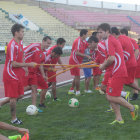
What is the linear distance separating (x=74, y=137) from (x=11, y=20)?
22.4m

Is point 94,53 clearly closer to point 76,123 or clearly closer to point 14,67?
point 76,123

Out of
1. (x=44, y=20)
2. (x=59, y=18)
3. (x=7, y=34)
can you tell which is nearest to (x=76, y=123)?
(x=7, y=34)

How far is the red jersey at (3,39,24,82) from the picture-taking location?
5.91m

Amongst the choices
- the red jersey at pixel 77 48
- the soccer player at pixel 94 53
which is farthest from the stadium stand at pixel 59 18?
the red jersey at pixel 77 48

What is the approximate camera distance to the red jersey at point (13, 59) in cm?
591

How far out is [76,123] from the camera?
20.1 feet

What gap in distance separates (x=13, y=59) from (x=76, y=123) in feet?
6.00

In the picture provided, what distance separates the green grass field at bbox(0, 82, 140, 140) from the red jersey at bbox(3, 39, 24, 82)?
1.04m

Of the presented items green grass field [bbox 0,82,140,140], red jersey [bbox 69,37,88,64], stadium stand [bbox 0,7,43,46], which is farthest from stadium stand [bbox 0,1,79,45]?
green grass field [bbox 0,82,140,140]

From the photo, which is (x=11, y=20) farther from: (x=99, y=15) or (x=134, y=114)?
(x=134, y=114)

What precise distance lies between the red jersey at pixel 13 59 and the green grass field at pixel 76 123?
104 centimetres

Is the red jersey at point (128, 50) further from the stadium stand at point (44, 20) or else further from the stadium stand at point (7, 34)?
the stadium stand at point (44, 20)

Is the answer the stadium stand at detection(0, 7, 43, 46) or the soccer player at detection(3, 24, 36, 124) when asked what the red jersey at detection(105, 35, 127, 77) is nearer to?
the soccer player at detection(3, 24, 36, 124)

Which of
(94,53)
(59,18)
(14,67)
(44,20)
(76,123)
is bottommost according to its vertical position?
(76,123)
